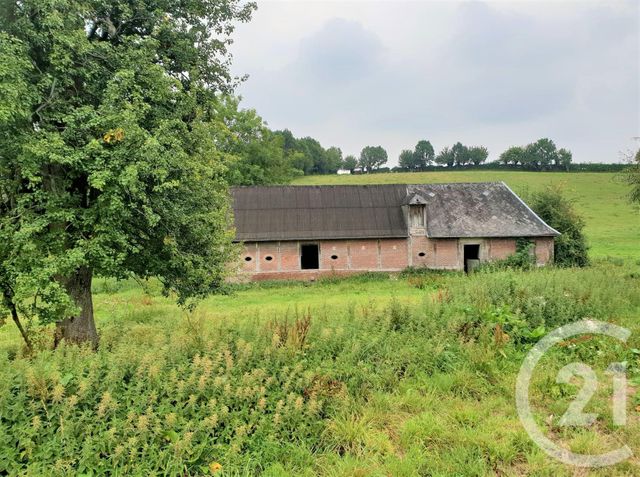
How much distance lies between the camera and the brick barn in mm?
22266

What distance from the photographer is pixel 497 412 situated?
17.7ft

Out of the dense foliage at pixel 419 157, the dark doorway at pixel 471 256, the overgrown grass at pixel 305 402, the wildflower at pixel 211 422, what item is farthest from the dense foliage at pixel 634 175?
the dense foliage at pixel 419 157

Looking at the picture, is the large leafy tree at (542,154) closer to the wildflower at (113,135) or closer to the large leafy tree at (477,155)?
the large leafy tree at (477,155)

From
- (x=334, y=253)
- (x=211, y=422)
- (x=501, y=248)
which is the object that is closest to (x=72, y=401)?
(x=211, y=422)

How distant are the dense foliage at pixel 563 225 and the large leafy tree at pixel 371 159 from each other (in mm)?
65183

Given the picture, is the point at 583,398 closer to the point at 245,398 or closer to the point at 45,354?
the point at 245,398

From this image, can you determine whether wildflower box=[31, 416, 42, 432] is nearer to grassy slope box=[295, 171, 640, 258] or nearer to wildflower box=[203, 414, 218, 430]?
wildflower box=[203, 414, 218, 430]

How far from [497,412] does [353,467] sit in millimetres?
Result: 2226

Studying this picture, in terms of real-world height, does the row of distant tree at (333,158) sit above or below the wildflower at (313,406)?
above

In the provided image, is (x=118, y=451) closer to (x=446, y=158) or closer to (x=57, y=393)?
(x=57, y=393)

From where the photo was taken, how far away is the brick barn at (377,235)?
22266 mm

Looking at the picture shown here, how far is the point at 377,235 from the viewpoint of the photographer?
22.4m

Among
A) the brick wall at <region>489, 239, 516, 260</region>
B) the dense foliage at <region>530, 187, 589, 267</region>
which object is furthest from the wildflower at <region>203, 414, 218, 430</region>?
the dense foliage at <region>530, 187, 589, 267</region>

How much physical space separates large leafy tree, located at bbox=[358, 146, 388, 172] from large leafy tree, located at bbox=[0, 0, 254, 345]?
82276 mm
